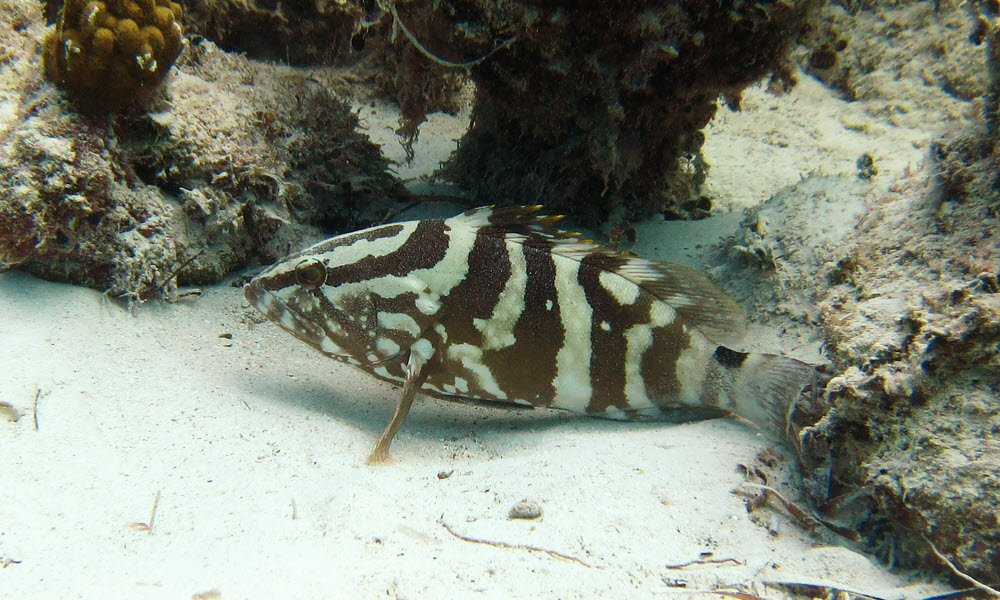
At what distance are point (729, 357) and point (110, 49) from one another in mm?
4678

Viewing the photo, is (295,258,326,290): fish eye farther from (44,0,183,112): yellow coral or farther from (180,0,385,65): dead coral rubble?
(180,0,385,65): dead coral rubble

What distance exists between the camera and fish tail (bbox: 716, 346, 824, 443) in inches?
114

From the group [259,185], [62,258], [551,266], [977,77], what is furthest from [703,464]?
[977,77]

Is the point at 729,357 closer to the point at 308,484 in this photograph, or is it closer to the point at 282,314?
the point at 308,484

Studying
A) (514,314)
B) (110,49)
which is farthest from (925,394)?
(110,49)

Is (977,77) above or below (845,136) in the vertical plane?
above

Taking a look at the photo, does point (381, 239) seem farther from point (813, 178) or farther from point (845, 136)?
point (845, 136)

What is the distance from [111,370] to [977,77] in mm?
10976

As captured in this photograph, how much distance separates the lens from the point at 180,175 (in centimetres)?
405

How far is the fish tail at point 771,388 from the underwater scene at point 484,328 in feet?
0.07

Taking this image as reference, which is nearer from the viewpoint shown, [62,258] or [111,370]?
[111,370]

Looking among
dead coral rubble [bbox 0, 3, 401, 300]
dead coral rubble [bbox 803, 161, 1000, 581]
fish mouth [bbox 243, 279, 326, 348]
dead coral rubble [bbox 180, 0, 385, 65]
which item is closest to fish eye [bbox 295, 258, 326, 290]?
fish mouth [bbox 243, 279, 326, 348]

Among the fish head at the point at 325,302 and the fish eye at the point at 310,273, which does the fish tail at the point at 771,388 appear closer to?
the fish head at the point at 325,302

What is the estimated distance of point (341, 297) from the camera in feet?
11.1
